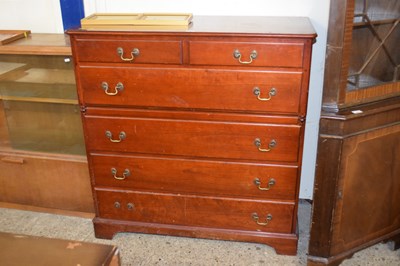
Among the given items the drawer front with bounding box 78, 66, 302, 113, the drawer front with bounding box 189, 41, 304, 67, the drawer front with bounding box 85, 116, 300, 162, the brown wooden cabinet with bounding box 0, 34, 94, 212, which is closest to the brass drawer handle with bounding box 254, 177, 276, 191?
the drawer front with bounding box 85, 116, 300, 162

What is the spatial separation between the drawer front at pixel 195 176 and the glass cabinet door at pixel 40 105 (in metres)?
0.38

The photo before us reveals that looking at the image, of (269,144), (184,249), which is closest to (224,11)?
(269,144)

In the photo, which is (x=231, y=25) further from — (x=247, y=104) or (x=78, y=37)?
(x=78, y=37)

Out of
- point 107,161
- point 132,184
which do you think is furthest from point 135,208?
point 107,161

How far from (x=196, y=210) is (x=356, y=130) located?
92 cm

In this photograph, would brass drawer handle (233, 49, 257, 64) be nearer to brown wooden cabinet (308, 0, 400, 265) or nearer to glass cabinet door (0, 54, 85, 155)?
brown wooden cabinet (308, 0, 400, 265)

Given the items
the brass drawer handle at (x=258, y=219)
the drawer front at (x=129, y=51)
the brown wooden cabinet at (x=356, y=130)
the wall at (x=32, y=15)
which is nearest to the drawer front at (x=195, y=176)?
the brass drawer handle at (x=258, y=219)

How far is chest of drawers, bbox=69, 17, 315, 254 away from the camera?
190 centimetres

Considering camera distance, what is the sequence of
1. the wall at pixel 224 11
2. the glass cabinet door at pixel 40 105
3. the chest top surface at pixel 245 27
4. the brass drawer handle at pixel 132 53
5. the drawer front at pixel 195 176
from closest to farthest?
the chest top surface at pixel 245 27, the brass drawer handle at pixel 132 53, the drawer front at pixel 195 176, the wall at pixel 224 11, the glass cabinet door at pixel 40 105

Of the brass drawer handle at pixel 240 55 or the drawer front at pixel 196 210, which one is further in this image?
the drawer front at pixel 196 210

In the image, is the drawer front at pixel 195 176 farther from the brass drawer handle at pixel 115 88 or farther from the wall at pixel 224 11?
the wall at pixel 224 11

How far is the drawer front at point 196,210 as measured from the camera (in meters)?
2.18

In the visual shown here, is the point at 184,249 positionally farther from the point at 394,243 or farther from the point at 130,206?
the point at 394,243

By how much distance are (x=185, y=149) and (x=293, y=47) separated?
72 centimetres
